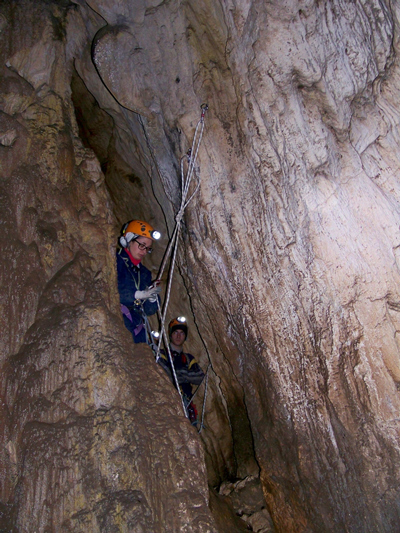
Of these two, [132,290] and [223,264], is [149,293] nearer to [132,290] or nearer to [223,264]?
[132,290]

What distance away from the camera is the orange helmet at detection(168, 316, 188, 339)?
19.7 feet

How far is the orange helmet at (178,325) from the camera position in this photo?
6.01 m

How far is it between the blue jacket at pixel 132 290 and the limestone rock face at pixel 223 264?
511 mm

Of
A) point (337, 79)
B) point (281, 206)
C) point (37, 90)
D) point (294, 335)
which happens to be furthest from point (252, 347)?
point (37, 90)

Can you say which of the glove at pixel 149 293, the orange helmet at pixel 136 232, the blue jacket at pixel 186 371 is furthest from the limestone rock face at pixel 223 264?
the blue jacket at pixel 186 371

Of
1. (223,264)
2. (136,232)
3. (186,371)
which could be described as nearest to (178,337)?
(186,371)

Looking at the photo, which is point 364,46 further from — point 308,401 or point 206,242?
point 308,401

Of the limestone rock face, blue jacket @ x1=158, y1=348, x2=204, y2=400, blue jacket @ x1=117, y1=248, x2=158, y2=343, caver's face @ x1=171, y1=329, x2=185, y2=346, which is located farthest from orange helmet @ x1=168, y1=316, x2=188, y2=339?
blue jacket @ x1=117, y1=248, x2=158, y2=343

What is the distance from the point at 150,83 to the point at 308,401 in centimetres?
393

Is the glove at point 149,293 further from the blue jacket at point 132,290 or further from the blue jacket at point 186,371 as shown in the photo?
the blue jacket at point 186,371

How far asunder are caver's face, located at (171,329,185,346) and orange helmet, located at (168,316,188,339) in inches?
1.9

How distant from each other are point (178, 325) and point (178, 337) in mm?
187

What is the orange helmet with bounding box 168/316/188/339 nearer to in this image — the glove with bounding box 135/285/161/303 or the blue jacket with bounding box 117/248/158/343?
the blue jacket with bounding box 117/248/158/343

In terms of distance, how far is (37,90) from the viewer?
4484mm
